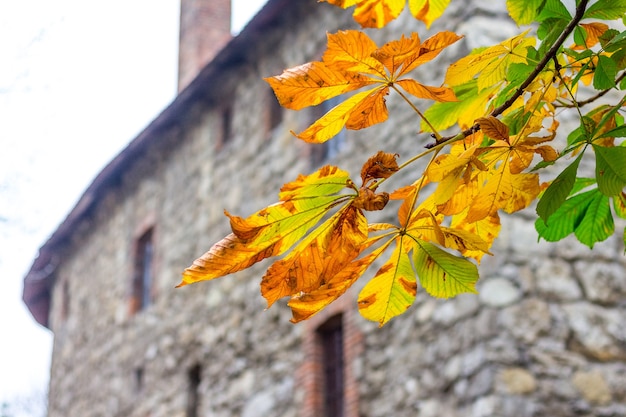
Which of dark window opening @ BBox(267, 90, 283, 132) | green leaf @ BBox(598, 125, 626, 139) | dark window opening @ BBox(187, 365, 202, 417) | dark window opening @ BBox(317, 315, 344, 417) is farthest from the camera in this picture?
dark window opening @ BBox(187, 365, 202, 417)

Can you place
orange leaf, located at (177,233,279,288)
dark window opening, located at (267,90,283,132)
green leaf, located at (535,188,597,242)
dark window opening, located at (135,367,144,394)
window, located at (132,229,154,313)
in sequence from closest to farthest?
orange leaf, located at (177,233,279,288) < green leaf, located at (535,188,597,242) < dark window opening, located at (267,90,283,132) < dark window opening, located at (135,367,144,394) < window, located at (132,229,154,313)

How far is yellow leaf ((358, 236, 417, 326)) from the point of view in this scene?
4.59 feet

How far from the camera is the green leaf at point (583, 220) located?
1.60m

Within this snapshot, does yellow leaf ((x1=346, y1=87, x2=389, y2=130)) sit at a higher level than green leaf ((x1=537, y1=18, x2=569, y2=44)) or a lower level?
lower

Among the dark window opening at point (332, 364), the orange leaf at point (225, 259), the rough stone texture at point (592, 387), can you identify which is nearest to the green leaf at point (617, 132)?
the orange leaf at point (225, 259)

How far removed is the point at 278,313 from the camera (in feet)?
24.8

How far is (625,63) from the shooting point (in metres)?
1.42

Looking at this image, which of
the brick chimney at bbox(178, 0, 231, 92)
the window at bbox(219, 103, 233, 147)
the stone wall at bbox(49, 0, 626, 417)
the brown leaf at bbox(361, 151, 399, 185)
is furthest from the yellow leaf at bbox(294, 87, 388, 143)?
the brick chimney at bbox(178, 0, 231, 92)

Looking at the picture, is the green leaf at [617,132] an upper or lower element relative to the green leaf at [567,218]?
lower

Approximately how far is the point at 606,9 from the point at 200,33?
10.8 m

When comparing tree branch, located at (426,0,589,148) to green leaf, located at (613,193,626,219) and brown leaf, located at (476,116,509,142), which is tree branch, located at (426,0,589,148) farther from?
green leaf, located at (613,193,626,219)

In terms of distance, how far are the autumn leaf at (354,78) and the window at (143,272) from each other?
889cm

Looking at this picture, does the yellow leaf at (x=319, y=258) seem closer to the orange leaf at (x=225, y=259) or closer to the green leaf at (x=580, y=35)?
the orange leaf at (x=225, y=259)

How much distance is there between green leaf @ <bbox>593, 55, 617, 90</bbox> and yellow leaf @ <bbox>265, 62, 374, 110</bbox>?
1.01ft
